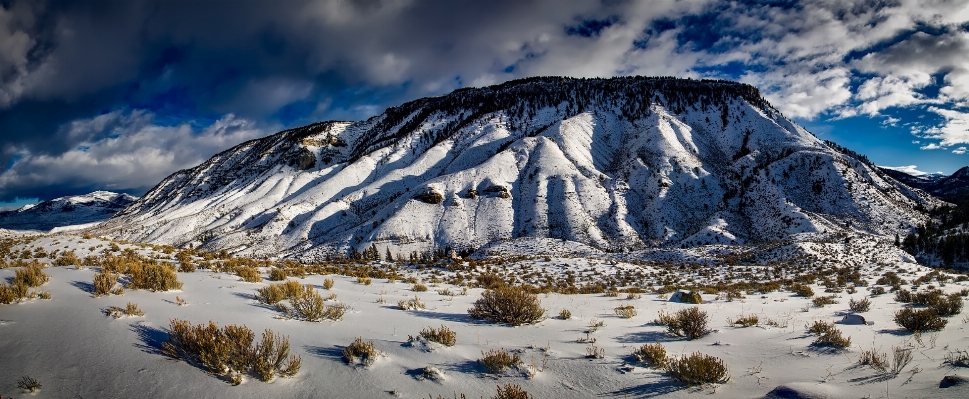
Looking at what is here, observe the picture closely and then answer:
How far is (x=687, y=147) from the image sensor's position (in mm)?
62094

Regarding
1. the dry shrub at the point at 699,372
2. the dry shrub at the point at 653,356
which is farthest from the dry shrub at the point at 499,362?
the dry shrub at the point at 699,372

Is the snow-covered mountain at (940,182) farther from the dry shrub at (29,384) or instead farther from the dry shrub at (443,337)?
the dry shrub at (29,384)

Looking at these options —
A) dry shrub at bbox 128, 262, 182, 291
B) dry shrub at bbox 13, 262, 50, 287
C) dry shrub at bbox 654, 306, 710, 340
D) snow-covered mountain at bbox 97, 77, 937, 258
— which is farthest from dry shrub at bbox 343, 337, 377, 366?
snow-covered mountain at bbox 97, 77, 937, 258

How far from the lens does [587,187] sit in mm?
52125

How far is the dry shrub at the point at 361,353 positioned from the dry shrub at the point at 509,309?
10.2 ft

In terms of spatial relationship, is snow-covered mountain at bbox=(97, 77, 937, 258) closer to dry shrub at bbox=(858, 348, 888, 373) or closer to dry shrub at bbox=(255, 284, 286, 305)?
dry shrub at bbox=(255, 284, 286, 305)

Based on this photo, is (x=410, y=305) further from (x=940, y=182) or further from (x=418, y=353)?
(x=940, y=182)

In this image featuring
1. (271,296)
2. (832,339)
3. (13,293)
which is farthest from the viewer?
(271,296)

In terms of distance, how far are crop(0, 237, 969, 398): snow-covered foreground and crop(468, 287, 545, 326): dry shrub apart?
0.78 ft

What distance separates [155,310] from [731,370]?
32.5 feet

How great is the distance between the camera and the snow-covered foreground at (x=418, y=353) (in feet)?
14.8

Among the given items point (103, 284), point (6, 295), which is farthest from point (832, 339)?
point (6, 295)

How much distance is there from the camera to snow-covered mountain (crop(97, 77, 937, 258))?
148 feet

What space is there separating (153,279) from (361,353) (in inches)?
270
